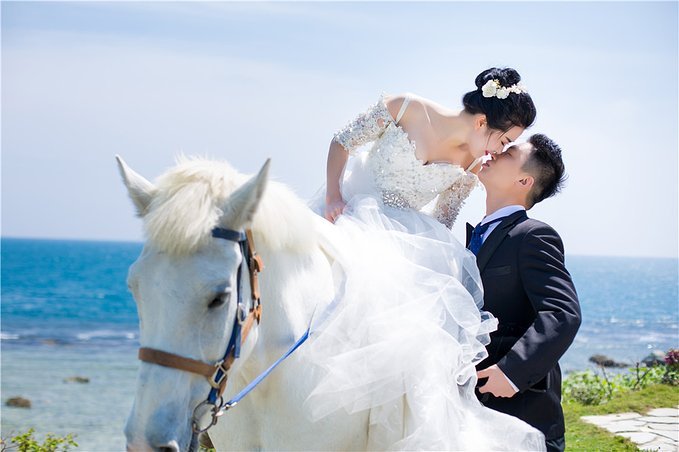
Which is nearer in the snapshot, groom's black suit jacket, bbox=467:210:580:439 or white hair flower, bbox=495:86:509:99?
groom's black suit jacket, bbox=467:210:580:439

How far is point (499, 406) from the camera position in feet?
11.4

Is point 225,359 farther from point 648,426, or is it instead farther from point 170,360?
point 648,426

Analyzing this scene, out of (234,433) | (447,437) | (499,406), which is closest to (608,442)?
(499,406)

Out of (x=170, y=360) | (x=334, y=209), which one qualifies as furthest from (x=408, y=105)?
(x=170, y=360)

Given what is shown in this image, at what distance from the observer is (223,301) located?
2.48 meters

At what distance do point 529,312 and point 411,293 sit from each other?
2.46ft

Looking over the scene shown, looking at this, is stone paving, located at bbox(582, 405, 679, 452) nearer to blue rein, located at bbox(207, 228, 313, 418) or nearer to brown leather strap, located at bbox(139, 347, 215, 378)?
blue rein, located at bbox(207, 228, 313, 418)

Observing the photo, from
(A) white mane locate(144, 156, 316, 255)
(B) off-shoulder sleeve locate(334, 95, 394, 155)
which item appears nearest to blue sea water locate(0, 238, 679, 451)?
(B) off-shoulder sleeve locate(334, 95, 394, 155)

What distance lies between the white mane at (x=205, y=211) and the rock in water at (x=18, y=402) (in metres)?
21.8

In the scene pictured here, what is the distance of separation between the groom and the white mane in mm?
1109

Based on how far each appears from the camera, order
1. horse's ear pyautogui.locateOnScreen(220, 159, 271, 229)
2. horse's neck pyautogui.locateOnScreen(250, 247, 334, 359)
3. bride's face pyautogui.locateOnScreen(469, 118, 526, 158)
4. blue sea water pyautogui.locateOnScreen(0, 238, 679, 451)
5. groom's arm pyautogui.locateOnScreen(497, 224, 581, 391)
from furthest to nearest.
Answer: blue sea water pyautogui.locateOnScreen(0, 238, 679, 451) → bride's face pyautogui.locateOnScreen(469, 118, 526, 158) → groom's arm pyautogui.locateOnScreen(497, 224, 581, 391) → horse's neck pyautogui.locateOnScreen(250, 247, 334, 359) → horse's ear pyautogui.locateOnScreen(220, 159, 271, 229)

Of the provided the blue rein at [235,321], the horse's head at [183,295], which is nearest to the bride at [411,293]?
the blue rein at [235,321]

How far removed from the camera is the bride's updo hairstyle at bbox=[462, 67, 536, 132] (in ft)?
13.2

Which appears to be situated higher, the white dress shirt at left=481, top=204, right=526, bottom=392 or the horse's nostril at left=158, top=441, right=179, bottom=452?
the white dress shirt at left=481, top=204, right=526, bottom=392
